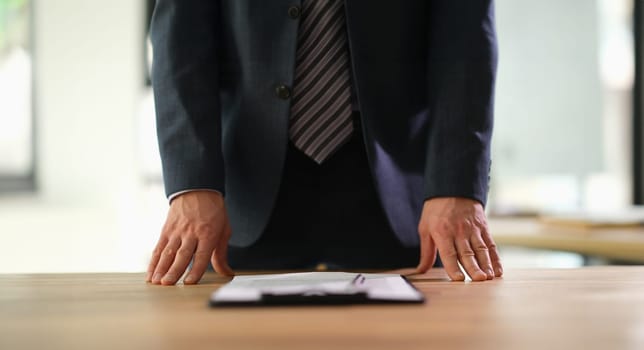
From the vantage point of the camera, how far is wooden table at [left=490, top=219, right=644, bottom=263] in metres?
1.84

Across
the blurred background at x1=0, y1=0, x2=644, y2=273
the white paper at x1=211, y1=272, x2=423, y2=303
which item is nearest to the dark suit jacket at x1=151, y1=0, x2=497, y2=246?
the white paper at x1=211, y1=272, x2=423, y2=303

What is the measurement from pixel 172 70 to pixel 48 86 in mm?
2879

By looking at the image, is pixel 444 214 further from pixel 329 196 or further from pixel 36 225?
pixel 36 225

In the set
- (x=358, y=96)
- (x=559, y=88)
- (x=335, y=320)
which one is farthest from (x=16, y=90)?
(x=335, y=320)

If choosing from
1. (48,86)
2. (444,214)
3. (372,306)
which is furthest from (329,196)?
(48,86)

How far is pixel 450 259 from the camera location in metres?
1.08

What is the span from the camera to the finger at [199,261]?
3.39 feet

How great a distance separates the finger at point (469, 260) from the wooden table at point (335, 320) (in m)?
0.06

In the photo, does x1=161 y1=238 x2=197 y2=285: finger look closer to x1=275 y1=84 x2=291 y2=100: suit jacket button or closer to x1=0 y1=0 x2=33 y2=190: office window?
x1=275 y1=84 x2=291 y2=100: suit jacket button

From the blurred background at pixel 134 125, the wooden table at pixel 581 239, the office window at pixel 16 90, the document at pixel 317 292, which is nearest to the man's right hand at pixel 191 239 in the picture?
the document at pixel 317 292

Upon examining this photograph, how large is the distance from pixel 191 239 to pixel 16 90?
3.24 metres

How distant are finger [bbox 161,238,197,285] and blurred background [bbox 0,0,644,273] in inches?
81.8

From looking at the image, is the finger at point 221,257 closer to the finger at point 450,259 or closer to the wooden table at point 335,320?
the wooden table at point 335,320

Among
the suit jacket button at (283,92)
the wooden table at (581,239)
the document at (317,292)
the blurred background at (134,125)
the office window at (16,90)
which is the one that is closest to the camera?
the document at (317,292)
